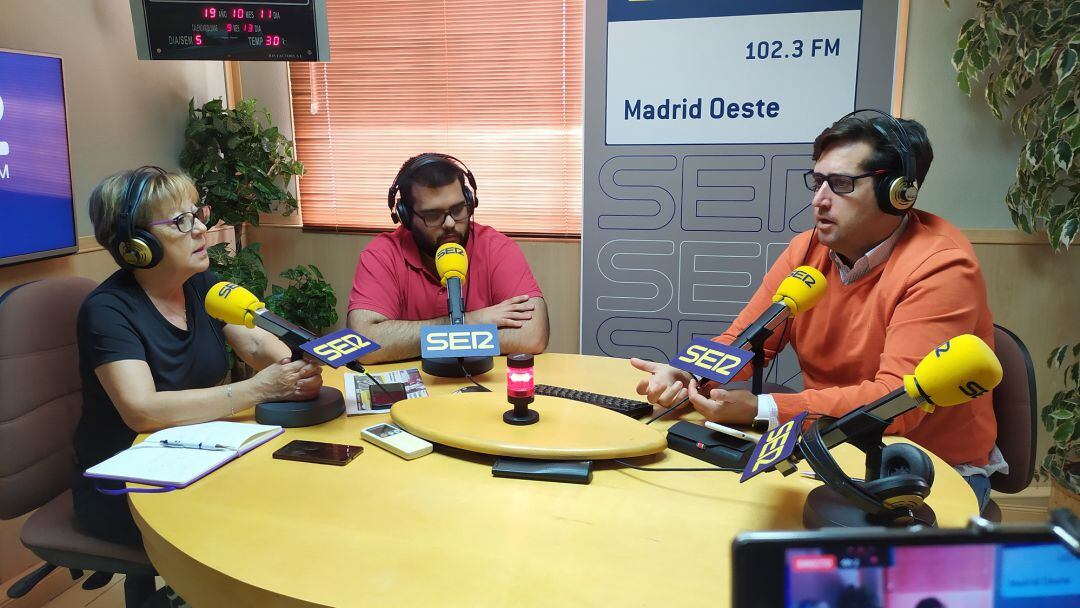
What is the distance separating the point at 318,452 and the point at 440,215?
107cm

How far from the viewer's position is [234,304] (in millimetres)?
1607

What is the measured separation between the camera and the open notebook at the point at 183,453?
1309mm

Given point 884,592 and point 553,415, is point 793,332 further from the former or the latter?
point 884,592

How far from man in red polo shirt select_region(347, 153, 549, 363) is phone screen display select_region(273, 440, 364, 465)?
0.63 m

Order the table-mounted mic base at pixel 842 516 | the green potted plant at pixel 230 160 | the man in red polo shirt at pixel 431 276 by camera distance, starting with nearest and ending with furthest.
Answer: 1. the table-mounted mic base at pixel 842 516
2. the man in red polo shirt at pixel 431 276
3. the green potted plant at pixel 230 160

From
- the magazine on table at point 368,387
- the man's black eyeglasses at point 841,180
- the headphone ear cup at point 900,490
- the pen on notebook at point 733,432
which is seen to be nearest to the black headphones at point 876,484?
the headphone ear cup at point 900,490

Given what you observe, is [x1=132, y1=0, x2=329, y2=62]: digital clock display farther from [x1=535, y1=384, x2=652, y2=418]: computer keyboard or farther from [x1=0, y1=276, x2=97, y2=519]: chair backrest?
[x1=535, y1=384, x2=652, y2=418]: computer keyboard

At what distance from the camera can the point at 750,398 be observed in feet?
5.01

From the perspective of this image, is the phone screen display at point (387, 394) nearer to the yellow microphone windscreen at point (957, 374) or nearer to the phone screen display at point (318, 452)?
the phone screen display at point (318, 452)

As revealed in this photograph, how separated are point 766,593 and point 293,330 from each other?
1327 millimetres

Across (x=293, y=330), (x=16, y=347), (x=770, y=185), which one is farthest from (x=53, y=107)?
(x=770, y=185)

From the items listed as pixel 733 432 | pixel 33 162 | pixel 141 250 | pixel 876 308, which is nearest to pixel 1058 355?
→ pixel 876 308

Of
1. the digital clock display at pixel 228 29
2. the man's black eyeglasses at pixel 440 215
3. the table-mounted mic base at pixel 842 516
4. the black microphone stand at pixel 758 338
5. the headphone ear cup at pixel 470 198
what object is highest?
the digital clock display at pixel 228 29

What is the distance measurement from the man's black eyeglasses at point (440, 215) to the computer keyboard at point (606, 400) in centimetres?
78
